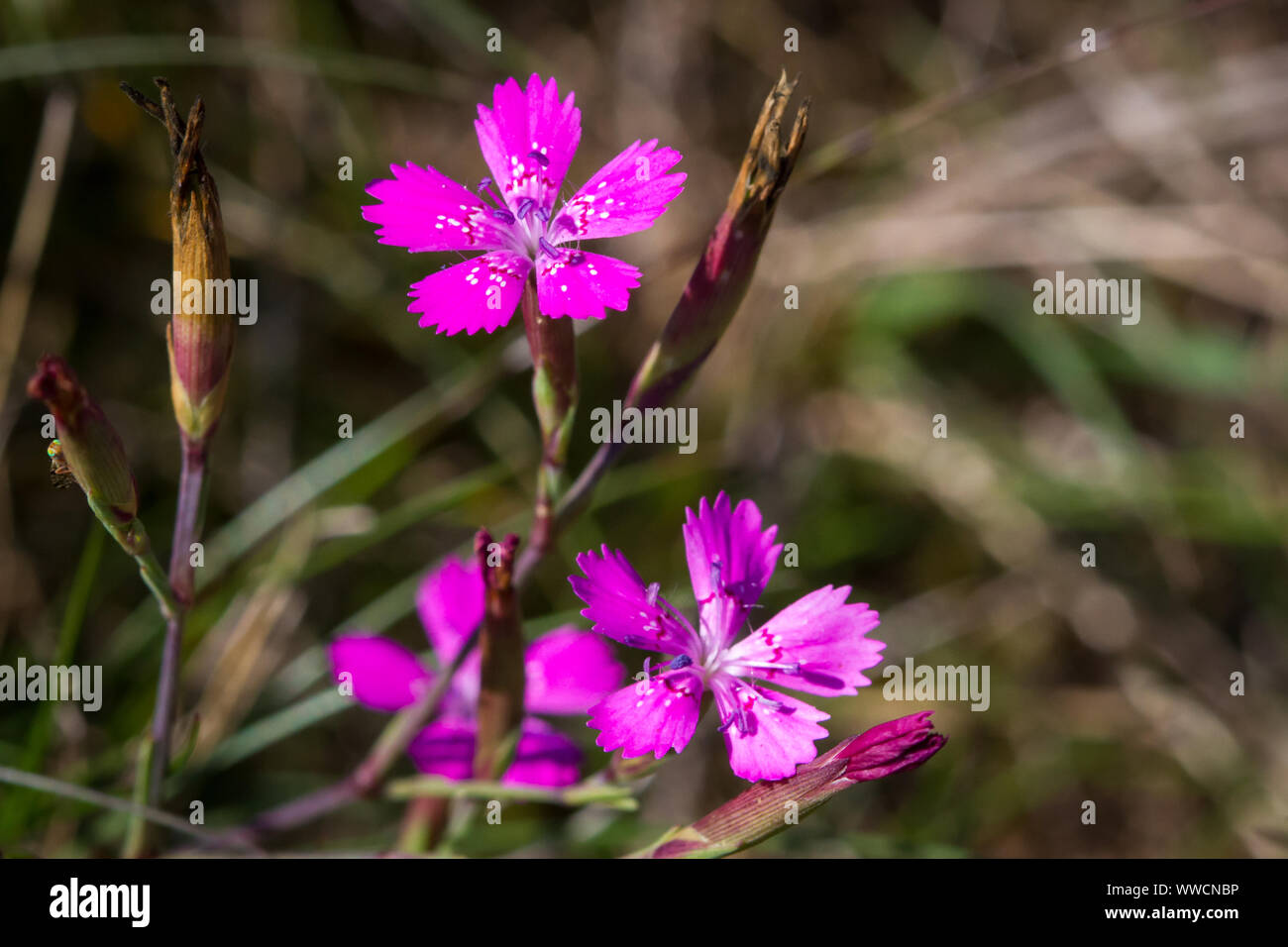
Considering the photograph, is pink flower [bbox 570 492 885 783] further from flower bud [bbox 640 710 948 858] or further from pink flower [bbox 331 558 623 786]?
pink flower [bbox 331 558 623 786]

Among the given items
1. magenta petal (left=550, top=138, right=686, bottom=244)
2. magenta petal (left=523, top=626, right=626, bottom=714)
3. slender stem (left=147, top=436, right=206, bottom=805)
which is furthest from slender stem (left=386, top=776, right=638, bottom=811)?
magenta petal (left=550, top=138, right=686, bottom=244)

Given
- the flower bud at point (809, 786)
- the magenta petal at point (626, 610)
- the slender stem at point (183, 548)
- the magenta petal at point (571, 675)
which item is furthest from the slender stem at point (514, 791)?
the slender stem at point (183, 548)

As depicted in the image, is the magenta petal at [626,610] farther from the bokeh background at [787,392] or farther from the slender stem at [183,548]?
the bokeh background at [787,392]

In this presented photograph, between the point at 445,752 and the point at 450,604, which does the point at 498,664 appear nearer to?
the point at 445,752
